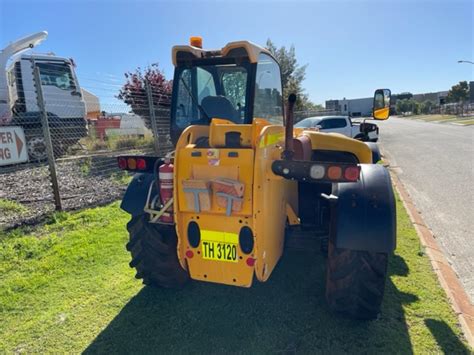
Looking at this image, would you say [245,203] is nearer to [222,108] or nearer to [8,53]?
[222,108]

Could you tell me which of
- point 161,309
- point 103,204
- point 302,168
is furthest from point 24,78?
point 302,168

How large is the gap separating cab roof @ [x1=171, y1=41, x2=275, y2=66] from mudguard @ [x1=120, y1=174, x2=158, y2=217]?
122cm

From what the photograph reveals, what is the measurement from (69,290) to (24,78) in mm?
9464

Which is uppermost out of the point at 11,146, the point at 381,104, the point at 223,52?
the point at 223,52

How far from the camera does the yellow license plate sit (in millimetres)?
2574

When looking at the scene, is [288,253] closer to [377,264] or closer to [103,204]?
[377,264]

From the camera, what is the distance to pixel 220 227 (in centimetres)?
258

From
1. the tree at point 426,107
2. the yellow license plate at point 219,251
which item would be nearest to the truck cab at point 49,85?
the yellow license plate at point 219,251

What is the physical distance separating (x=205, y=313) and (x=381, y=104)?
126 inches

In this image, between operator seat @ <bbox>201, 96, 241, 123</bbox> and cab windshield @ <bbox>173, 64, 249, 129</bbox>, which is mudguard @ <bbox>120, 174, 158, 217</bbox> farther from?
operator seat @ <bbox>201, 96, 241, 123</bbox>

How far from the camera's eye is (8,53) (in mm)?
10172

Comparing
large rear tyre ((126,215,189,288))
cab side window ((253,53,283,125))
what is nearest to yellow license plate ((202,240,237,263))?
large rear tyre ((126,215,189,288))

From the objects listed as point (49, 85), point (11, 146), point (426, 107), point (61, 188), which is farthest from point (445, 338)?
point (426, 107)

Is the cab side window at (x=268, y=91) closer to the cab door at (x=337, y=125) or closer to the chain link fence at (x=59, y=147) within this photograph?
the chain link fence at (x=59, y=147)
